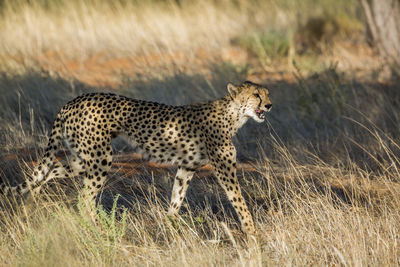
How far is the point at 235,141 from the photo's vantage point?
6254 millimetres

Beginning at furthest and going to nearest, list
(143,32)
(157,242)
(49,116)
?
(143,32) < (49,116) < (157,242)

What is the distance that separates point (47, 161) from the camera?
4355 mm

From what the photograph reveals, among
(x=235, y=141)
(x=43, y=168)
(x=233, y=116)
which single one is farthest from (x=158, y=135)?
(x=235, y=141)

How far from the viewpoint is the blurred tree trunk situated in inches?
356

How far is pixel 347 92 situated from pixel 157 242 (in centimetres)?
467

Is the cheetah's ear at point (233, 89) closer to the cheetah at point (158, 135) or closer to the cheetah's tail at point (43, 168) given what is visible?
the cheetah at point (158, 135)

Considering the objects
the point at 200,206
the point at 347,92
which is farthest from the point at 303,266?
the point at 347,92

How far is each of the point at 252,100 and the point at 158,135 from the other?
72 centimetres

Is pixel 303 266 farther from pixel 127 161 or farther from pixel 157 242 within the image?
pixel 127 161

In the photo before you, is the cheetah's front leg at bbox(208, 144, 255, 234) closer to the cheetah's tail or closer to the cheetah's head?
the cheetah's head

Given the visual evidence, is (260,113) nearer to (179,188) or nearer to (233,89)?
(233,89)

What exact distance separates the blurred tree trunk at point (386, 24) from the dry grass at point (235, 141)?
47 cm

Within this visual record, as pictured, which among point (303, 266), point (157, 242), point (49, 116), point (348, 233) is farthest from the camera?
point (49, 116)

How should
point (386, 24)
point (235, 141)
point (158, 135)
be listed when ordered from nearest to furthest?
point (158, 135), point (235, 141), point (386, 24)
